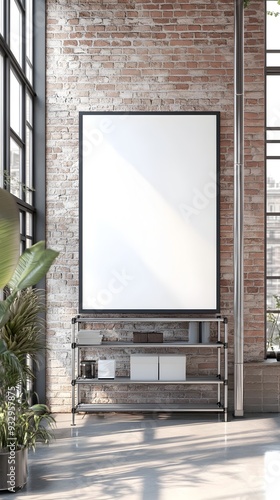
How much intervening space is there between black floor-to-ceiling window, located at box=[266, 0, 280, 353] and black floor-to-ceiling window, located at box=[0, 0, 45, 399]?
8.41ft

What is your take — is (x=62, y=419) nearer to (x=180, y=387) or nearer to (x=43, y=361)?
(x=43, y=361)

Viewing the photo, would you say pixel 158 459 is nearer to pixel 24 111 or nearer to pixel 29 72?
pixel 24 111

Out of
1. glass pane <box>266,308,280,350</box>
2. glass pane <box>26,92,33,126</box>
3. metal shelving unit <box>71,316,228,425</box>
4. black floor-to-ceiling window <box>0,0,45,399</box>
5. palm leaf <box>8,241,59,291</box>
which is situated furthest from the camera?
glass pane <box>266,308,280,350</box>

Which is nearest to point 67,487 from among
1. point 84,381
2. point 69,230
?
point 84,381

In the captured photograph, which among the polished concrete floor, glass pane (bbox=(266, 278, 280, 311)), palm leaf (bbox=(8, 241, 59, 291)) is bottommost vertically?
the polished concrete floor

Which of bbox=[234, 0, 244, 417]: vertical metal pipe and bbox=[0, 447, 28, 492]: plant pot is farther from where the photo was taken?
bbox=[234, 0, 244, 417]: vertical metal pipe

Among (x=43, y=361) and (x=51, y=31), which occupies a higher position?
(x=51, y=31)

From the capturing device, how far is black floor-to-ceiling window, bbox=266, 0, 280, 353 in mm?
8078

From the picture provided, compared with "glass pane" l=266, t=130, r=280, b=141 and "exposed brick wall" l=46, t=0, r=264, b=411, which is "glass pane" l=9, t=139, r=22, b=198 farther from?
"glass pane" l=266, t=130, r=280, b=141

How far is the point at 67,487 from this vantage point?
4.96 meters

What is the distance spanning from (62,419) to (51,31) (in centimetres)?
428

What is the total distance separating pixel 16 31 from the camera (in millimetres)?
6938

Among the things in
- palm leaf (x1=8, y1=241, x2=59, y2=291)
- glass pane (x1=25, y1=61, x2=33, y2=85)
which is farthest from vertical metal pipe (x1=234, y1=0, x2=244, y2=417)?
palm leaf (x1=8, y1=241, x2=59, y2=291)

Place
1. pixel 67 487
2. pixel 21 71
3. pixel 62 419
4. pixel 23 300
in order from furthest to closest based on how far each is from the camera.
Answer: pixel 62 419 < pixel 21 71 < pixel 23 300 < pixel 67 487
